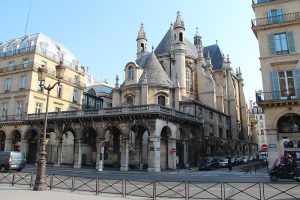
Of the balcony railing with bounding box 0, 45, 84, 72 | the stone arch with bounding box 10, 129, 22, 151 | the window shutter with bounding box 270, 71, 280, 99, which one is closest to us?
the window shutter with bounding box 270, 71, 280, 99

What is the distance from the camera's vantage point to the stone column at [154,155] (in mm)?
27234

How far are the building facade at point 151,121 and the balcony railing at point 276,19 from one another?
12.2m

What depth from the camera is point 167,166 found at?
30578mm

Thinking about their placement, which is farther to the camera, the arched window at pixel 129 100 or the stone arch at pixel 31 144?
the arched window at pixel 129 100

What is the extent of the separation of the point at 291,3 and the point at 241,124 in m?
40.1

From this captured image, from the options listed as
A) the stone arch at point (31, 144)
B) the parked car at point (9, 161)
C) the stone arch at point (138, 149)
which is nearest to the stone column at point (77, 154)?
the stone arch at point (138, 149)

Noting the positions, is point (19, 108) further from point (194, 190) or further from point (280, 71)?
point (280, 71)

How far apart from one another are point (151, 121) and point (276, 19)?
49.0 ft

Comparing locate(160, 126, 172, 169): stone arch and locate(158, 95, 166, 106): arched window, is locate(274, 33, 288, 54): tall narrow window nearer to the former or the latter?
locate(160, 126, 172, 169): stone arch

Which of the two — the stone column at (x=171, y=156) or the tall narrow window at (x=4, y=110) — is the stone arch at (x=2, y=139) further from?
the stone column at (x=171, y=156)

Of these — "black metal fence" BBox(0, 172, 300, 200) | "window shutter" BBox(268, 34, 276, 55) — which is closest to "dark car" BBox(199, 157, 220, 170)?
"window shutter" BBox(268, 34, 276, 55)

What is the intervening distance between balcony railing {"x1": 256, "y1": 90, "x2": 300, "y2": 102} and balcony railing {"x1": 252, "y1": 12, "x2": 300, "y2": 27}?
6.10 meters

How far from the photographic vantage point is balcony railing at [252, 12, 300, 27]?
2277 cm

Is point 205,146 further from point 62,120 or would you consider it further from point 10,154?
point 10,154
